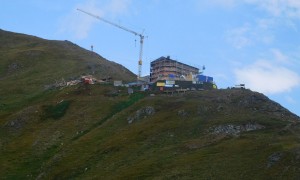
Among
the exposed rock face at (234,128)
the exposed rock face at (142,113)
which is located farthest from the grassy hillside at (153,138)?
the exposed rock face at (234,128)

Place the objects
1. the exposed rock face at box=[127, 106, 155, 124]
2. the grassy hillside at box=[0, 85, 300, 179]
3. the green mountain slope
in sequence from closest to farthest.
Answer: the grassy hillside at box=[0, 85, 300, 179] < the green mountain slope < the exposed rock face at box=[127, 106, 155, 124]

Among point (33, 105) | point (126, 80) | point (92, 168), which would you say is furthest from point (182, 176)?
point (126, 80)

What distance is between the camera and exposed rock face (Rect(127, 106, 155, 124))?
13475 cm

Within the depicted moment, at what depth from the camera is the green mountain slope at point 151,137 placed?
89938 mm

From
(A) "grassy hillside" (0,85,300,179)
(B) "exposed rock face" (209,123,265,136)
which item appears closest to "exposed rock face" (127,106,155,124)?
(A) "grassy hillside" (0,85,300,179)

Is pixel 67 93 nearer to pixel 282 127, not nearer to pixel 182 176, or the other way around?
pixel 282 127

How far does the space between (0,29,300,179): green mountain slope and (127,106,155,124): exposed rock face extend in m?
0.28

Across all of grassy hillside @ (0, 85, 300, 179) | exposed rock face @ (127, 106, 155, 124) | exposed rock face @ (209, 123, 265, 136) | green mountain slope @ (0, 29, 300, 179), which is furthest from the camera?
exposed rock face @ (127, 106, 155, 124)

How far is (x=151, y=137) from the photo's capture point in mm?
116312

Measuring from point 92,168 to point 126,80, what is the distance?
9342 centimetres

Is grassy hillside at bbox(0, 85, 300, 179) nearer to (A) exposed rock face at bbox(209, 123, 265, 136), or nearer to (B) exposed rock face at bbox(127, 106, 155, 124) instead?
(B) exposed rock face at bbox(127, 106, 155, 124)

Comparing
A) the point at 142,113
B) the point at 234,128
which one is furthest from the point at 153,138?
the point at 142,113

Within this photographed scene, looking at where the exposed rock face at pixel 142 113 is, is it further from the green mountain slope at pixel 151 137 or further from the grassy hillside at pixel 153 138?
the green mountain slope at pixel 151 137

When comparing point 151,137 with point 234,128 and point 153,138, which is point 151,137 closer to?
point 153,138
